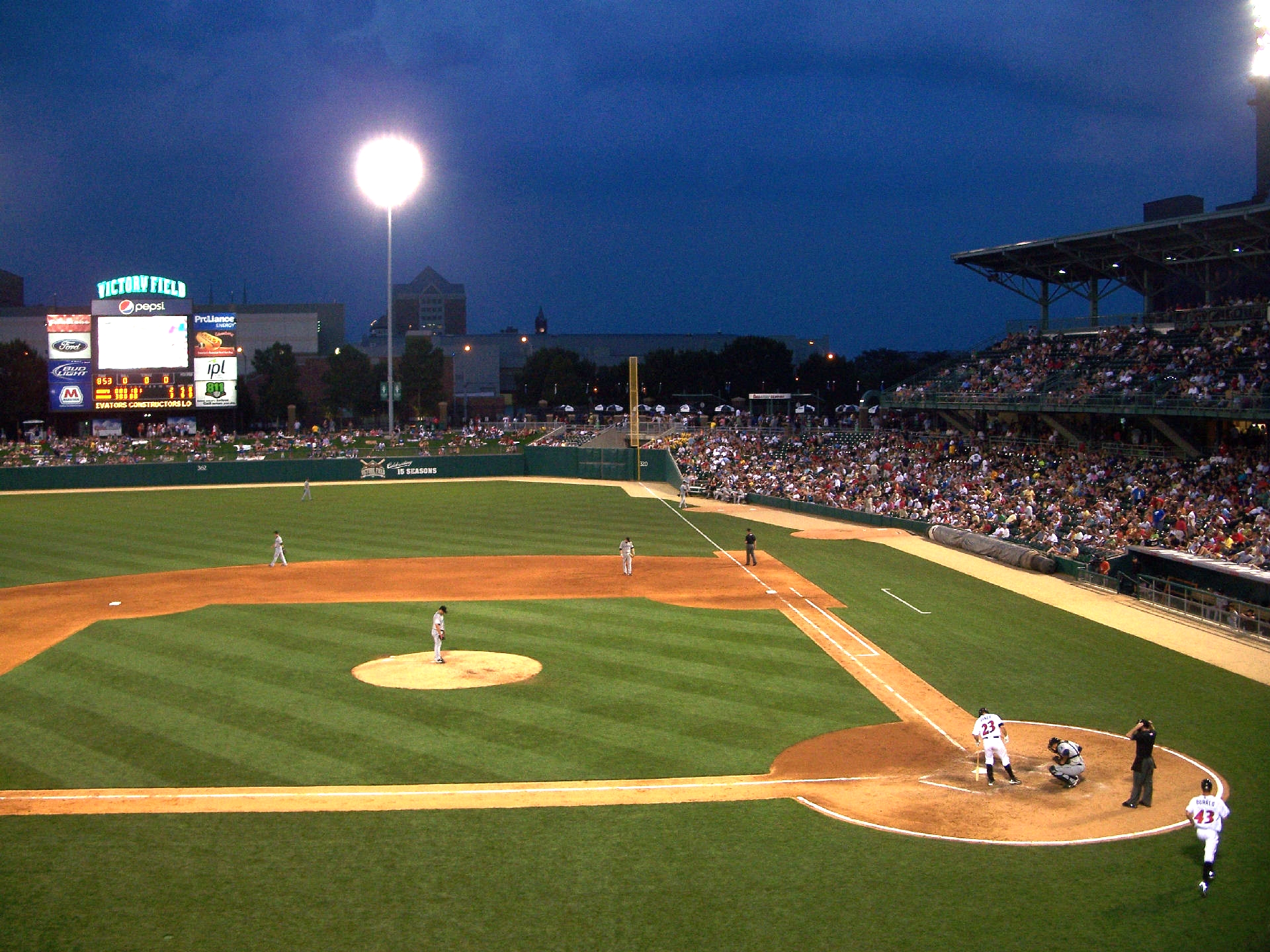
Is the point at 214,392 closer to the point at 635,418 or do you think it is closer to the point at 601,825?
the point at 635,418

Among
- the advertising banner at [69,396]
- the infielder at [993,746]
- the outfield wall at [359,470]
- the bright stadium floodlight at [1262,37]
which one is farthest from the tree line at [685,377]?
the infielder at [993,746]

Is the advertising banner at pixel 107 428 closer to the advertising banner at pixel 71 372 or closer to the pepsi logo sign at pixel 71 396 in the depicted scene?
the pepsi logo sign at pixel 71 396

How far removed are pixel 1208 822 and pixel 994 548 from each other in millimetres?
22802

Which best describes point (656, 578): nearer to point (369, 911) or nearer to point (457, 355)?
point (369, 911)

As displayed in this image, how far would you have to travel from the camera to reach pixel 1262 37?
19.9m

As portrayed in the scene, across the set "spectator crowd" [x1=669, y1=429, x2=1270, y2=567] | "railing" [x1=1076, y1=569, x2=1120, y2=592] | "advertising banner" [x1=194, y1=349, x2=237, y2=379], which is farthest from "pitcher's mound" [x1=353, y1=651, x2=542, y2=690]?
"advertising banner" [x1=194, y1=349, x2=237, y2=379]

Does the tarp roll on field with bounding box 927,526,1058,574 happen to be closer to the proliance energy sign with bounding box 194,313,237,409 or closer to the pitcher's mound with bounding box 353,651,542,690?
the pitcher's mound with bounding box 353,651,542,690

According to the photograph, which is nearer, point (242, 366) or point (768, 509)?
point (768, 509)

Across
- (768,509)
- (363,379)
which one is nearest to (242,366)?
(363,379)

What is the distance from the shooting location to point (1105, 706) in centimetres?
1745

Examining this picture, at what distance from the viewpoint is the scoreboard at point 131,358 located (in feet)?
220

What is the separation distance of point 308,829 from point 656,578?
18.1 metres

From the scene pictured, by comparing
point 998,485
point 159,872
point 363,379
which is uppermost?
point 363,379

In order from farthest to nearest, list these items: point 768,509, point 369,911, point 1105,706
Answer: point 768,509 → point 1105,706 → point 369,911
